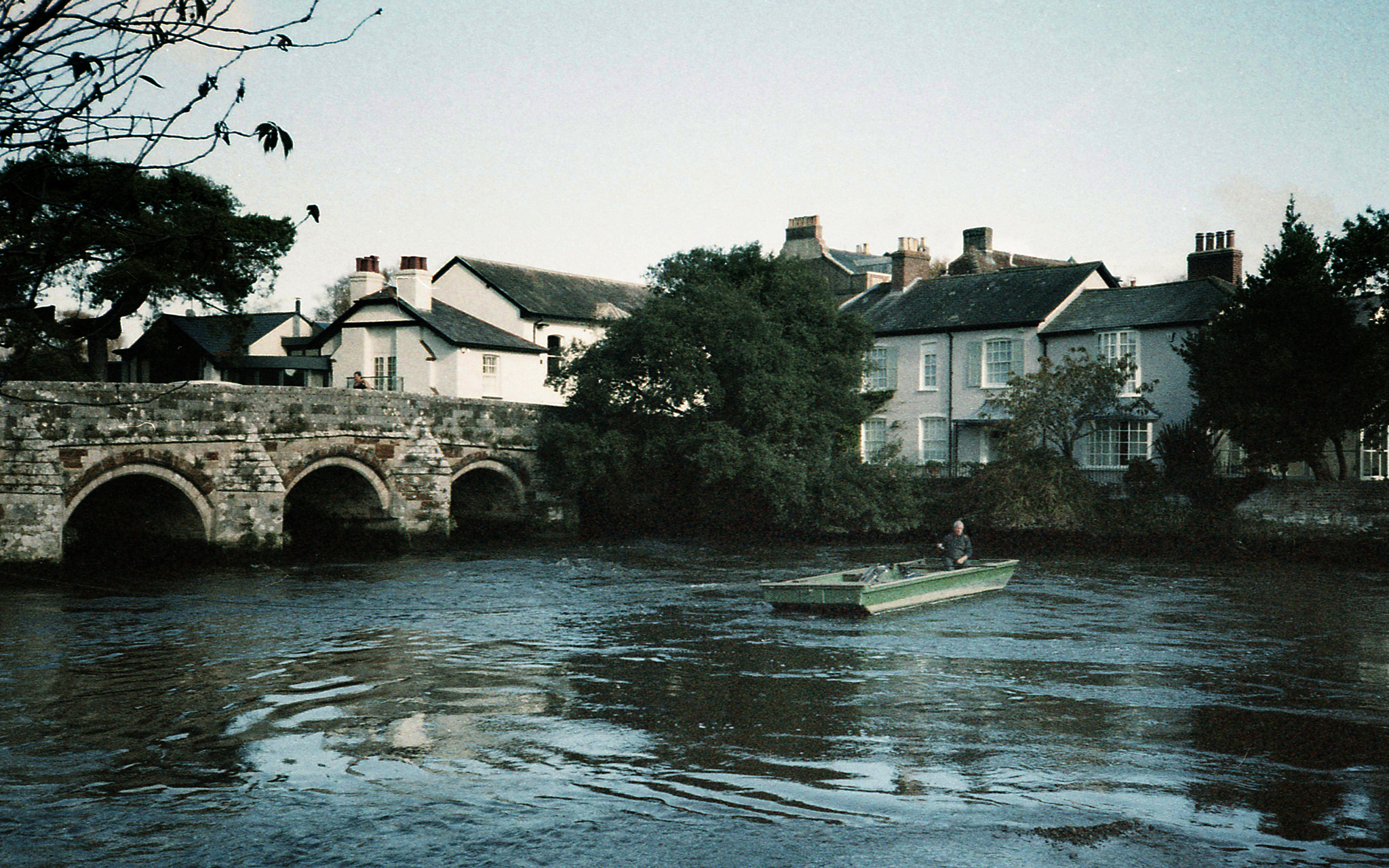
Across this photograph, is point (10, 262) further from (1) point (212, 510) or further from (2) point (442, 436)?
(2) point (442, 436)

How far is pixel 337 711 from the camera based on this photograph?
41.6ft

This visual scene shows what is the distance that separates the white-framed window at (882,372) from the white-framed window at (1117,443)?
25.2 feet

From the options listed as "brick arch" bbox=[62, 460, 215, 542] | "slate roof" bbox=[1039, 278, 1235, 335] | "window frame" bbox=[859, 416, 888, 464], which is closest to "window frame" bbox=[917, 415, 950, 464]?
"window frame" bbox=[859, 416, 888, 464]

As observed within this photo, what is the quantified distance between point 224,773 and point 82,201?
6.82 meters

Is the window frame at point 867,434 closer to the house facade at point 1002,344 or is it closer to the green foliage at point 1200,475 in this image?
the house facade at point 1002,344

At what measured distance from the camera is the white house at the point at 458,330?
41094mm

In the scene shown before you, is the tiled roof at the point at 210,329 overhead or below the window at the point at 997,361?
overhead

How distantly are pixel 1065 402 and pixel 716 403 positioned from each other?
1008 cm

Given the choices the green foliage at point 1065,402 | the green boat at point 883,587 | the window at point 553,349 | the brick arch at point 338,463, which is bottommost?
the green boat at point 883,587

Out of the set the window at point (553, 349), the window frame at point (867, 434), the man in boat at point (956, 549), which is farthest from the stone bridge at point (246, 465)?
the man in boat at point (956, 549)

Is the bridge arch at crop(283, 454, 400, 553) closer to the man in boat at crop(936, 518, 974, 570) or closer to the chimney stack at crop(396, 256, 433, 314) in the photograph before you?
the chimney stack at crop(396, 256, 433, 314)

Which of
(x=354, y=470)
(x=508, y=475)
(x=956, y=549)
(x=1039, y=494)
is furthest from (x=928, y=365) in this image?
(x=354, y=470)

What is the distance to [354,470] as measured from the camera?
31.6 m

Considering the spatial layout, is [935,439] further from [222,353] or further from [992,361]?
[222,353]
